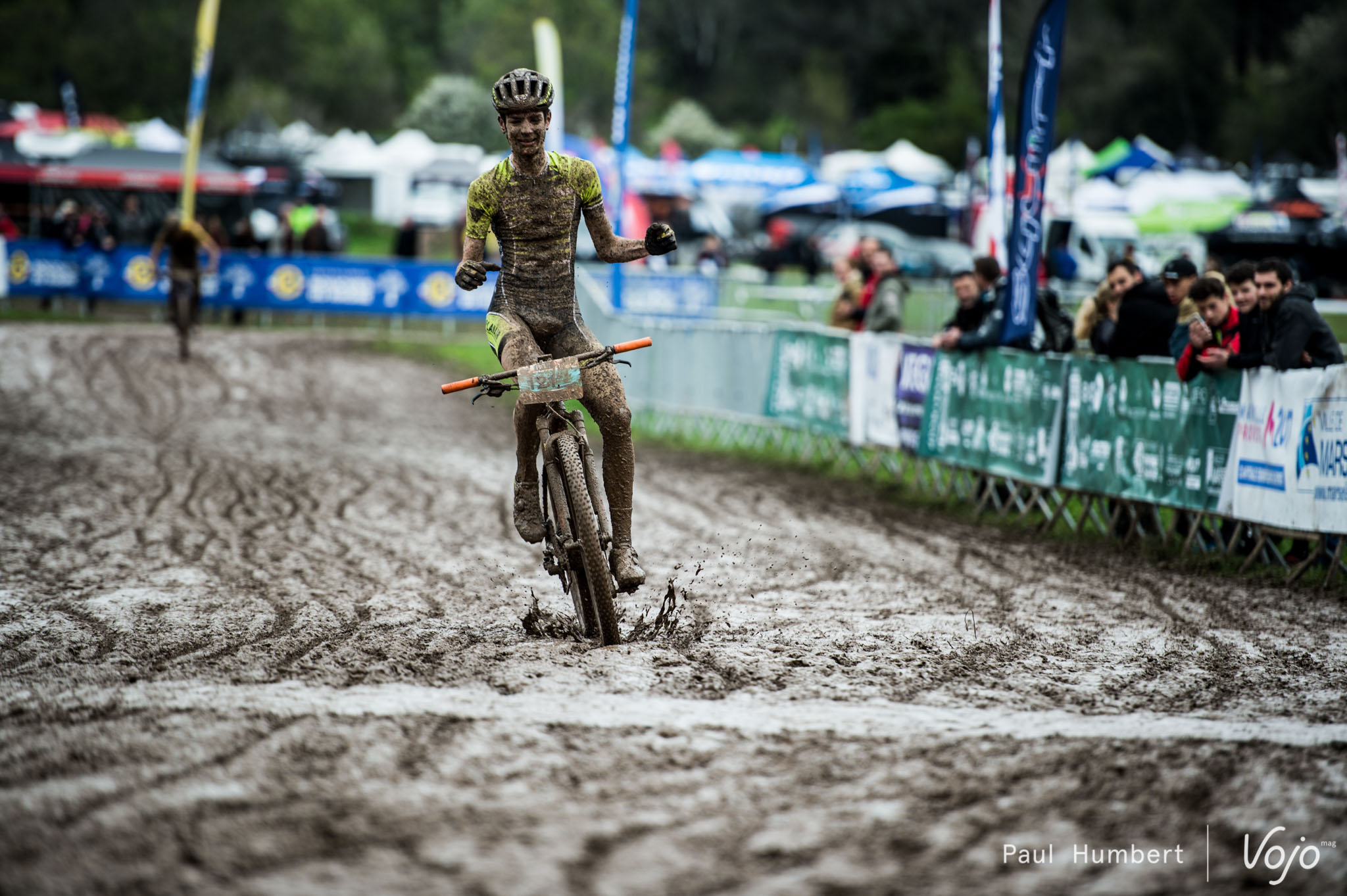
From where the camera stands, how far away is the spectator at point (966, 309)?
12.4 metres

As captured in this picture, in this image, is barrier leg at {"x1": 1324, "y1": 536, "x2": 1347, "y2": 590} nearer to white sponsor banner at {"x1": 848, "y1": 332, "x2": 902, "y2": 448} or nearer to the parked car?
white sponsor banner at {"x1": 848, "y1": 332, "x2": 902, "y2": 448}

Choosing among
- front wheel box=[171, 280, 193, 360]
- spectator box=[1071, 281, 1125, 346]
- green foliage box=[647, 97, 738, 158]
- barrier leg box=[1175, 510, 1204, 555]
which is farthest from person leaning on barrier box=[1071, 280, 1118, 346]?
green foliage box=[647, 97, 738, 158]

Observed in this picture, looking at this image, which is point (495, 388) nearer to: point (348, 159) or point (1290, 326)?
point (1290, 326)

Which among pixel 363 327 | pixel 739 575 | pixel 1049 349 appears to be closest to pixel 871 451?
pixel 1049 349

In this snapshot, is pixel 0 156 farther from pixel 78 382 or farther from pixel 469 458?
pixel 469 458

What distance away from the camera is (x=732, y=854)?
13.2 ft

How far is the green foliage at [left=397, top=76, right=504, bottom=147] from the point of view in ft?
224

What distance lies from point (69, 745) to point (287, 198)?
3708cm

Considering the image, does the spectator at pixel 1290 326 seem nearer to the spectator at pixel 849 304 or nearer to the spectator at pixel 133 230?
the spectator at pixel 849 304

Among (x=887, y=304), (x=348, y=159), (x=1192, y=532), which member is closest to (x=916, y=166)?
(x=348, y=159)

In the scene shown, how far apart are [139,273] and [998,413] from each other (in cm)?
2159

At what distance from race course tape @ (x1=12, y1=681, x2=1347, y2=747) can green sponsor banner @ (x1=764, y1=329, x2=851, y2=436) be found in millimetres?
8574

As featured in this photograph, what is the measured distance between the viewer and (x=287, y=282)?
29.2m

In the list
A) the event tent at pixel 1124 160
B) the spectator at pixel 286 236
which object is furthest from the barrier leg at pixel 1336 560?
the event tent at pixel 1124 160
